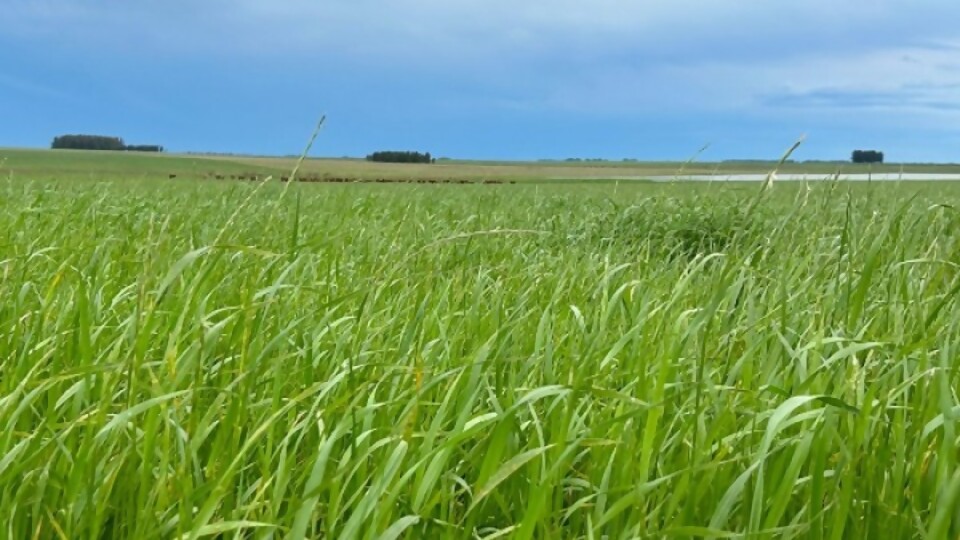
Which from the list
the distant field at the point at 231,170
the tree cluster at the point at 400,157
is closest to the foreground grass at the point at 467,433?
the distant field at the point at 231,170

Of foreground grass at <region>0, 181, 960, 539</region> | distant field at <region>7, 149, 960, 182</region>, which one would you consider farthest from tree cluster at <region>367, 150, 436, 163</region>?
foreground grass at <region>0, 181, 960, 539</region>

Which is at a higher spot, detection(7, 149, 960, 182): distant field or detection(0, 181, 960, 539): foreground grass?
detection(7, 149, 960, 182): distant field

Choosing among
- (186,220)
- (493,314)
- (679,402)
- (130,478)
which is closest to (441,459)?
(130,478)

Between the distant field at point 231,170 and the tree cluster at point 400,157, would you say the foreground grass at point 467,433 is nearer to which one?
the distant field at point 231,170

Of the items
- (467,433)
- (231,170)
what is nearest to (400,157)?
(231,170)

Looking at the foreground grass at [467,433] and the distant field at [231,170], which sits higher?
the distant field at [231,170]

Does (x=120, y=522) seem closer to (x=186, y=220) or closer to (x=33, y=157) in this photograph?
(x=186, y=220)

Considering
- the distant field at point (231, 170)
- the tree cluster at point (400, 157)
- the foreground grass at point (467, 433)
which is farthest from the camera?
the tree cluster at point (400, 157)

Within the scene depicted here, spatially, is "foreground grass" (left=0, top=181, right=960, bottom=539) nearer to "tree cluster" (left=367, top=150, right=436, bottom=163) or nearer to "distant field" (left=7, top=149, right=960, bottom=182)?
"distant field" (left=7, top=149, right=960, bottom=182)

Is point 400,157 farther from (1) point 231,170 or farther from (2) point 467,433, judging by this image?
(2) point 467,433

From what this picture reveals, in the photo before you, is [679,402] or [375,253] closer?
[679,402]

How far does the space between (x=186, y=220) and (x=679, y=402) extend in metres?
4.33

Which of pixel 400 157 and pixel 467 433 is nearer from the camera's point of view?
pixel 467 433

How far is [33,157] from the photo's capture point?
5031 cm
